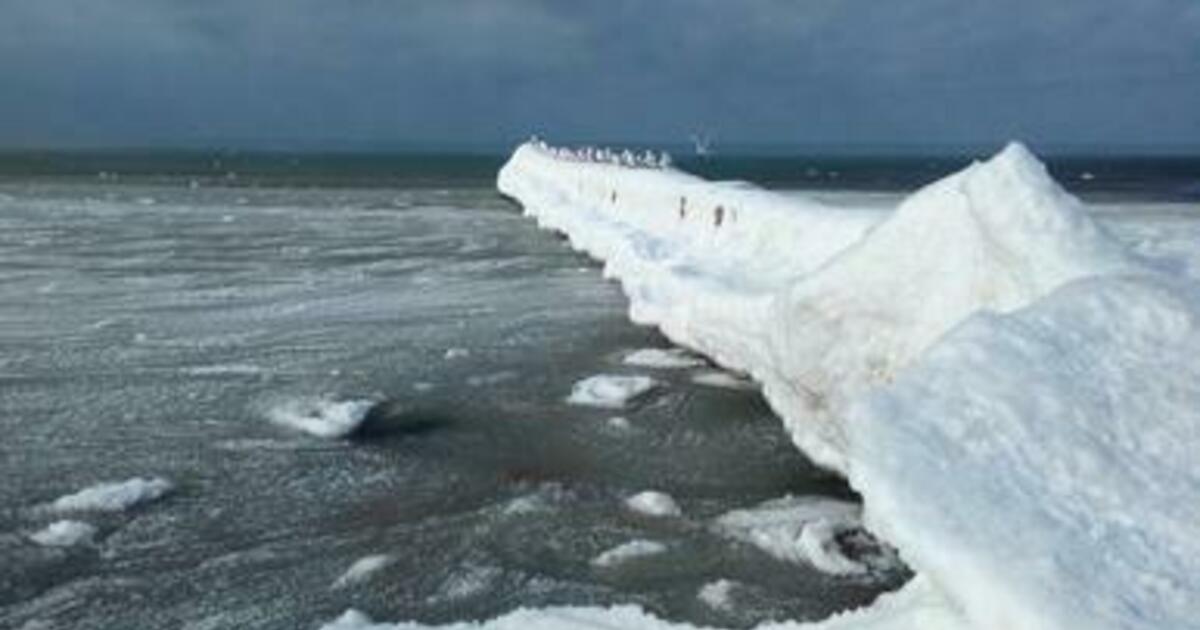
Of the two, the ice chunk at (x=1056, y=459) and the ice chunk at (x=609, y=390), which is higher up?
the ice chunk at (x=1056, y=459)

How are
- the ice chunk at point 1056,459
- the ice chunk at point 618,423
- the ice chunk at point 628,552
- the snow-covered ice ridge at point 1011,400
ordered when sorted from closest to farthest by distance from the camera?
the ice chunk at point 1056,459 → the snow-covered ice ridge at point 1011,400 → the ice chunk at point 628,552 → the ice chunk at point 618,423

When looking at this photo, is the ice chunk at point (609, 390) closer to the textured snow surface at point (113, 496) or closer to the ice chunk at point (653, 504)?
the ice chunk at point (653, 504)

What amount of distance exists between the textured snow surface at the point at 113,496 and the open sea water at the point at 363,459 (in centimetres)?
14

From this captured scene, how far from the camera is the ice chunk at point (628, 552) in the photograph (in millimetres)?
9578

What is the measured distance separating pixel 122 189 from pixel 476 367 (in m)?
57.4

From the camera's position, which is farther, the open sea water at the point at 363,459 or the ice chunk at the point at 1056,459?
the open sea water at the point at 363,459

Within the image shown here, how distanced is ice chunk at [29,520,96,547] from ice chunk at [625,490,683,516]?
12.4 ft

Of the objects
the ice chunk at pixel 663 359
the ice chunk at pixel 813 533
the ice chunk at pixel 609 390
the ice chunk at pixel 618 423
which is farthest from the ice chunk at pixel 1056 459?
the ice chunk at pixel 663 359

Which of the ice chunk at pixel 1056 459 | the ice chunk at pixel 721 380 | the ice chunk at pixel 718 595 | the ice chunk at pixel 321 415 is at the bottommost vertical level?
the ice chunk at pixel 721 380

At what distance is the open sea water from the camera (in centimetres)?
905

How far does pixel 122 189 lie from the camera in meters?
69.2

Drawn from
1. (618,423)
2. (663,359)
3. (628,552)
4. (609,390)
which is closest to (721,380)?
(663,359)

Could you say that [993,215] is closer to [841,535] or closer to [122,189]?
[841,535]

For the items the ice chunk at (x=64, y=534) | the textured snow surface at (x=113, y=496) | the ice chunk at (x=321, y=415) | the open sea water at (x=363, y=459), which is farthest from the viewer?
the ice chunk at (x=321, y=415)
